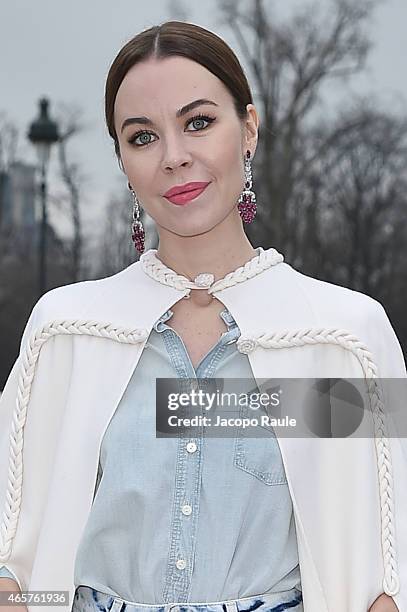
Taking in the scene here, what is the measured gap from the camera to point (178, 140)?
1751 millimetres

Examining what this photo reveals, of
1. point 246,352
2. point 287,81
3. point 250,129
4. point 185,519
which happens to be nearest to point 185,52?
point 250,129

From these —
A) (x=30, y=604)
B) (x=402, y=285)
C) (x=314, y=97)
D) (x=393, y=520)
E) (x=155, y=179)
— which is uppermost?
(x=314, y=97)

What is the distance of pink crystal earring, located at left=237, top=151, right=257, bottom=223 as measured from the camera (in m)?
1.93

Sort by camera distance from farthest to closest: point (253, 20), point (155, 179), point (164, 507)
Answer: point (253, 20), point (155, 179), point (164, 507)

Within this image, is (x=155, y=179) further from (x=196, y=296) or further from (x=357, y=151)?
(x=357, y=151)

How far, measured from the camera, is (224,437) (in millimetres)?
1720

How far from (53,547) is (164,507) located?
0.74ft

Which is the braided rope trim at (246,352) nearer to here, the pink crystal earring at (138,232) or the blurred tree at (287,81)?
the pink crystal earring at (138,232)

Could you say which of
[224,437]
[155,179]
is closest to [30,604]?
[224,437]

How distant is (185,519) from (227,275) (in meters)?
0.47

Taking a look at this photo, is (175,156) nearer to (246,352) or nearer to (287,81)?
(246,352)

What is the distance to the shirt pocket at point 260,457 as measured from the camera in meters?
1.68

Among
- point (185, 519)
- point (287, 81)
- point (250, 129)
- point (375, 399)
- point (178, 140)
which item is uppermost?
point (287, 81)

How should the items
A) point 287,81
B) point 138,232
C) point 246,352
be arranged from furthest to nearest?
point 287,81
point 138,232
point 246,352
